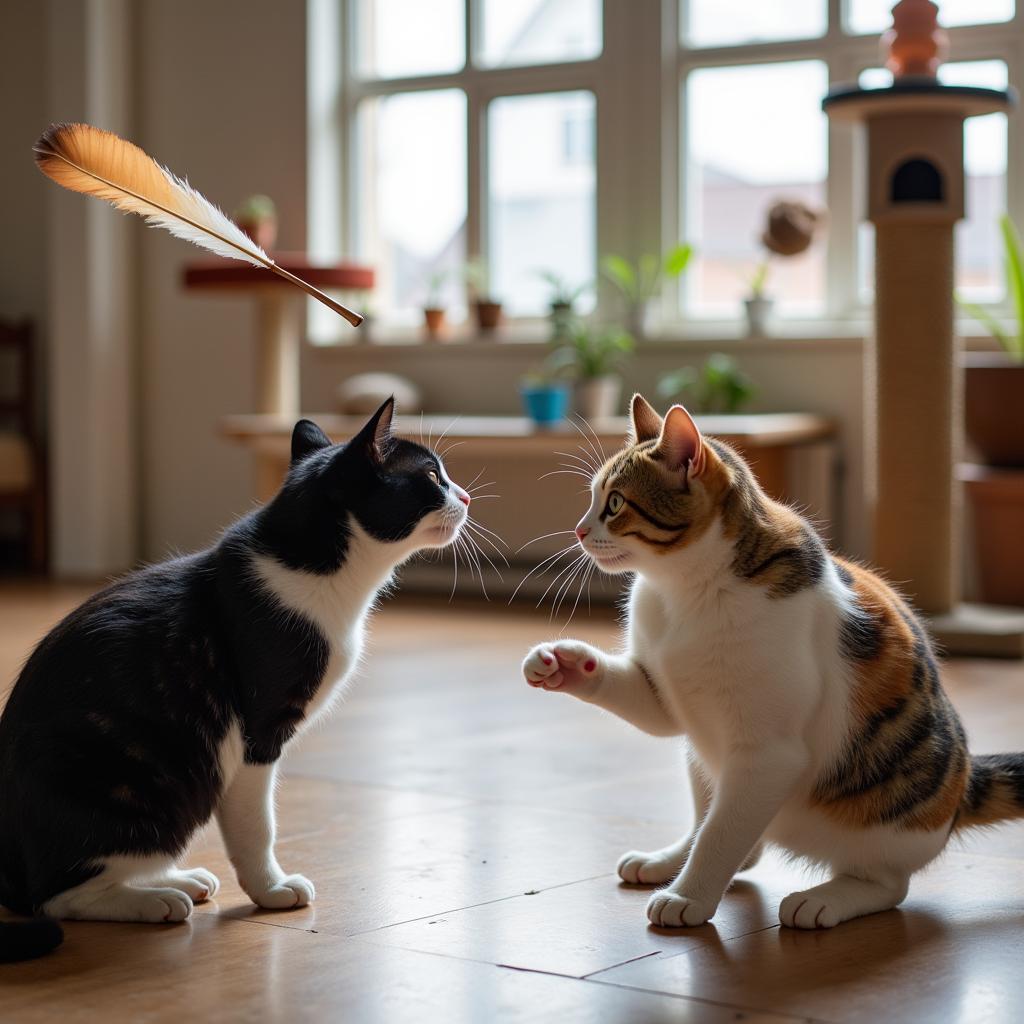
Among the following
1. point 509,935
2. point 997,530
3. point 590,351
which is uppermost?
point 590,351

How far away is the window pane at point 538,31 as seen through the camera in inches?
221

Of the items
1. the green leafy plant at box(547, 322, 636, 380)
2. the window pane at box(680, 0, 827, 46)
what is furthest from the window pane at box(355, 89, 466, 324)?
the window pane at box(680, 0, 827, 46)

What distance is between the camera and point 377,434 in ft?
5.76

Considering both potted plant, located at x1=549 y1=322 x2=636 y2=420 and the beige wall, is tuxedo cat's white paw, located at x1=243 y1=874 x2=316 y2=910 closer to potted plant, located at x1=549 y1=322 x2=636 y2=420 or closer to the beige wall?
potted plant, located at x1=549 y1=322 x2=636 y2=420

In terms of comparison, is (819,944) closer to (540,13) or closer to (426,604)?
(426,604)

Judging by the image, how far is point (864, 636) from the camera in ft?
5.75

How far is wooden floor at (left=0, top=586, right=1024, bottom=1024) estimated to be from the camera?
1.49 metres

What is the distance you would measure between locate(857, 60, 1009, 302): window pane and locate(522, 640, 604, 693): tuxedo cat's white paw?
3.51m

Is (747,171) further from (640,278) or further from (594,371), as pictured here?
(594,371)

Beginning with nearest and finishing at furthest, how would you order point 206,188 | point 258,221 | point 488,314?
1. point 258,221
2. point 488,314
3. point 206,188

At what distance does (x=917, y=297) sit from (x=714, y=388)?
1068mm

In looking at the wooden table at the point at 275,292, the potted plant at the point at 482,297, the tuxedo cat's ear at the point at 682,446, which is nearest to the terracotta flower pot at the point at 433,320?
the potted plant at the point at 482,297

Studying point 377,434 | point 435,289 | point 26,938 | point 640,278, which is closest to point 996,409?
point 640,278

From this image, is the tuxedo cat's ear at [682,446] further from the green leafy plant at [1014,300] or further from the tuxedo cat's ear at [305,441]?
the green leafy plant at [1014,300]
